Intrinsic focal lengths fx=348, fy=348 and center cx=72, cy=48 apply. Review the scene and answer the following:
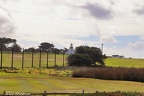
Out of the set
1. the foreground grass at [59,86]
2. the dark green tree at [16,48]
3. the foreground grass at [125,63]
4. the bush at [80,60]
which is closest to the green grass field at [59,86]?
the foreground grass at [59,86]

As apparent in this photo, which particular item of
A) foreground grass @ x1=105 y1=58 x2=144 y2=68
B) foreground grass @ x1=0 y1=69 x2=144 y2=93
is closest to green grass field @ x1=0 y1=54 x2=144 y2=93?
foreground grass @ x1=0 y1=69 x2=144 y2=93

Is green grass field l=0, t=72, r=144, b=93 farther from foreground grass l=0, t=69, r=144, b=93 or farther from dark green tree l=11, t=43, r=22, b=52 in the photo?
dark green tree l=11, t=43, r=22, b=52

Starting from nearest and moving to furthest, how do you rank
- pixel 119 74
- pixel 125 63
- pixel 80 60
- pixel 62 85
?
1. pixel 62 85
2. pixel 119 74
3. pixel 80 60
4. pixel 125 63

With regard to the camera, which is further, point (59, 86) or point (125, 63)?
point (125, 63)

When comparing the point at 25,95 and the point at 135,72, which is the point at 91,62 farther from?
the point at 25,95

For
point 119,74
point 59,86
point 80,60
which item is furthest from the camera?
point 80,60

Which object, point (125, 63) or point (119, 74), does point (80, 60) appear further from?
point (119, 74)

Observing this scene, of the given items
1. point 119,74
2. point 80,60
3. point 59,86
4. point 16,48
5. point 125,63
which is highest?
point 16,48

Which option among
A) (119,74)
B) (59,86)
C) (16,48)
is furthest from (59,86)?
(16,48)

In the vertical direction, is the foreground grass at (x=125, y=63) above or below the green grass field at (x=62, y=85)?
above

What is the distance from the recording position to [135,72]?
61.2 metres

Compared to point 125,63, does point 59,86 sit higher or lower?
lower

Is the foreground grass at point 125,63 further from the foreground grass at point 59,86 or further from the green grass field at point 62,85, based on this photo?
the foreground grass at point 59,86

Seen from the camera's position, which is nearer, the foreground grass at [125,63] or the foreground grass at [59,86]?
the foreground grass at [59,86]
